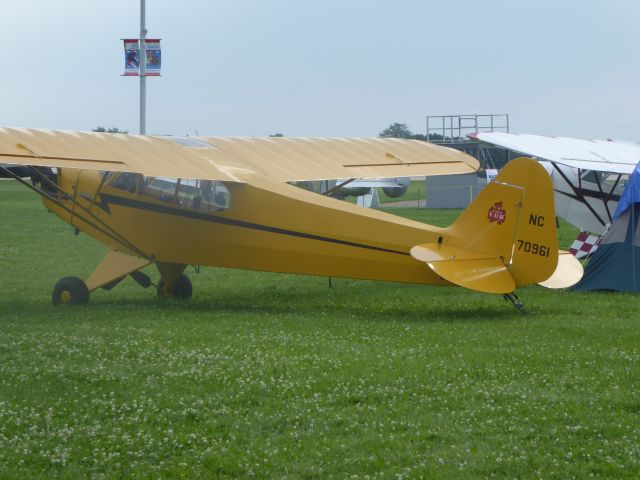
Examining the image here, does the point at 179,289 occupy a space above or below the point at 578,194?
below

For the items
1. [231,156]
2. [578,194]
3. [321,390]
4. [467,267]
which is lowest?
[321,390]

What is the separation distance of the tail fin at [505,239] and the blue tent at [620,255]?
10.6ft

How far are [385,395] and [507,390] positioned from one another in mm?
891

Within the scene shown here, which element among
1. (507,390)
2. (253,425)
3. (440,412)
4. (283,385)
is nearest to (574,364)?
(507,390)

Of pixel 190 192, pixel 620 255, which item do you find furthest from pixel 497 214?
pixel 190 192

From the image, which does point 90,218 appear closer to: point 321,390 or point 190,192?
point 190,192

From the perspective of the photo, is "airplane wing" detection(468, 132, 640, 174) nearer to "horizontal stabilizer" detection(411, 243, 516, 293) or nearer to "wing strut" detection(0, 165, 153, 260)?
"horizontal stabilizer" detection(411, 243, 516, 293)

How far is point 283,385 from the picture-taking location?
22.1 feet

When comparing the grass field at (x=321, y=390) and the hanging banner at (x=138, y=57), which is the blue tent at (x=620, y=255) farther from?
the hanging banner at (x=138, y=57)

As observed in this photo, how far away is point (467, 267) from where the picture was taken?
9516 millimetres

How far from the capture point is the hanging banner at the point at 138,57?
21594 millimetres

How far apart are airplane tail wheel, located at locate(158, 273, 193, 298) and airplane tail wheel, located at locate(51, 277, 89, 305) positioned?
118 centimetres

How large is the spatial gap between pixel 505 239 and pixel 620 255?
3.57m

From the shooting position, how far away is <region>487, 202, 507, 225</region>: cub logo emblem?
9.61m
